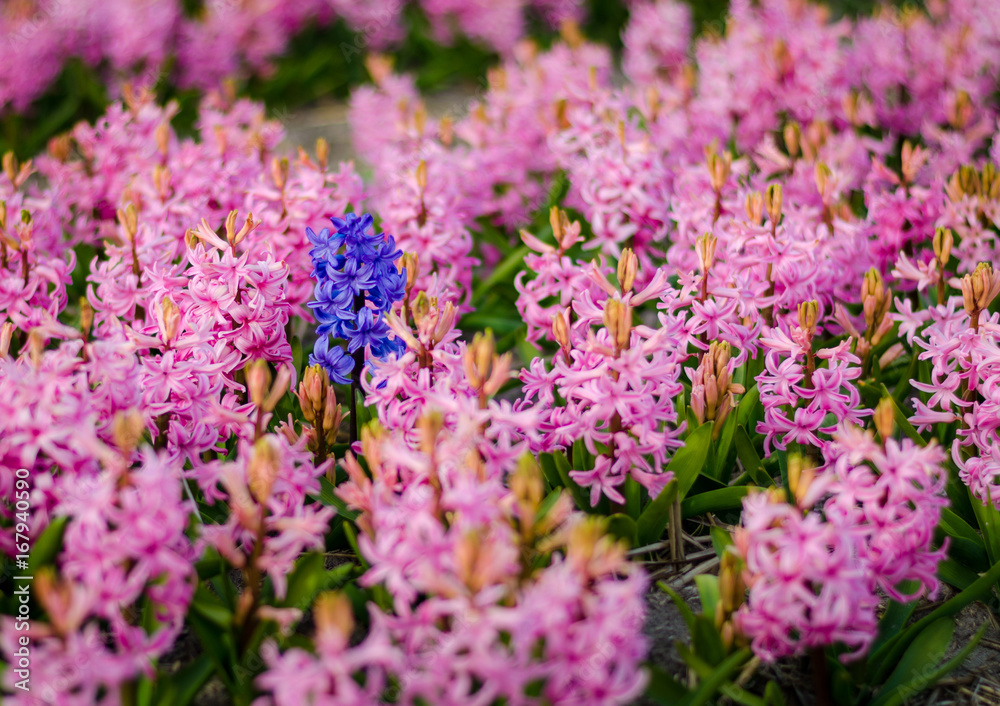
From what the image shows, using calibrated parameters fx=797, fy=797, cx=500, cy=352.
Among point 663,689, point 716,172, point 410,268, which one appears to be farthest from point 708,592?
point 716,172

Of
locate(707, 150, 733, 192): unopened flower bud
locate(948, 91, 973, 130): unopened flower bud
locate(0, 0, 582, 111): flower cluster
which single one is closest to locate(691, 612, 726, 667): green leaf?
locate(707, 150, 733, 192): unopened flower bud

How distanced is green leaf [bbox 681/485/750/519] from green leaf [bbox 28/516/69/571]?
1.89 metres

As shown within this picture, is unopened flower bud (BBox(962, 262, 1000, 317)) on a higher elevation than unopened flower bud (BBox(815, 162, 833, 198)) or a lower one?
lower

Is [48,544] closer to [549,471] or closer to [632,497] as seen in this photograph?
[549,471]

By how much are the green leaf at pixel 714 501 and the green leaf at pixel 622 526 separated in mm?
323

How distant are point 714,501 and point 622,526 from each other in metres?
0.44

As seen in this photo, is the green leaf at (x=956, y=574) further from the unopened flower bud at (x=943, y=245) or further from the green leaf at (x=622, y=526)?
the unopened flower bud at (x=943, y=245)

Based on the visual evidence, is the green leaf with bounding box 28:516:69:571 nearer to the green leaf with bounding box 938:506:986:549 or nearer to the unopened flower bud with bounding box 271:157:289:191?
the unopened flower bud with bounding box 271:157:289:191

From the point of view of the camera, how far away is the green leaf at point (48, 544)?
2.08 m

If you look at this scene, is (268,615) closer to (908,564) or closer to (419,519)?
(419,519)

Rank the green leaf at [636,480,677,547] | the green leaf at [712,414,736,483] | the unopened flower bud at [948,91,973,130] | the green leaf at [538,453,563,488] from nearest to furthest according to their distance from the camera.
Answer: the green leaf at [636,480,677,547] < the green leaf at [538,453,563,488] < the green leaf at [712,414,736,483] < the unopened flower bud at [948,91,973,130]

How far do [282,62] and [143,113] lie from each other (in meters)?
4.22

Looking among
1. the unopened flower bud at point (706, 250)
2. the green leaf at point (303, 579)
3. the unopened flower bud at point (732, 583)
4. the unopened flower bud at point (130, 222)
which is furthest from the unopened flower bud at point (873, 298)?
the unopened flower bud at point (130, 222)

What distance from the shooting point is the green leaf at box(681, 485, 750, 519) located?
8.68 ft
